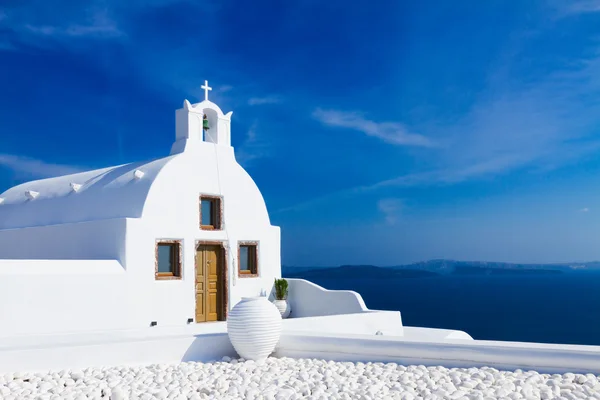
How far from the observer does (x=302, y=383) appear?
634 centimetres

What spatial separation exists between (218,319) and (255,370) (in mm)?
6243

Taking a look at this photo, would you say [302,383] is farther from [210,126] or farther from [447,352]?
[210,126]

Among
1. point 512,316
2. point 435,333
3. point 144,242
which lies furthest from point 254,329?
point 512,316

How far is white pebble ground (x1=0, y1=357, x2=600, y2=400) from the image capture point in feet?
19.1

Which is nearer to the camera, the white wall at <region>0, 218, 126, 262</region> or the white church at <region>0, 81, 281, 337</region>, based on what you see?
the white church at <region>0, 81, 281, 337</region>

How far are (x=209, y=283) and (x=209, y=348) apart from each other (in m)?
5.15

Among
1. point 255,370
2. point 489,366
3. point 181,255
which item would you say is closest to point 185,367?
point 255,370

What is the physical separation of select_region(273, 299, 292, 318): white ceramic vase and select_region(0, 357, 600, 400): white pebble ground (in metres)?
6.82

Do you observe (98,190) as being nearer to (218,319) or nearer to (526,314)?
(218,319)

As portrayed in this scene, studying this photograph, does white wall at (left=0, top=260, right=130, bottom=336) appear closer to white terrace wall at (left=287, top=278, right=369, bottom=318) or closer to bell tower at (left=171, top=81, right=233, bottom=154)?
bell tower at (left=171, top=81, right=233, bottom=154)

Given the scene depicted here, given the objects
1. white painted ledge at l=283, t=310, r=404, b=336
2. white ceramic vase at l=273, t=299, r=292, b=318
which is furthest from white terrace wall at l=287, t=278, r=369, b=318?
white painted ledge at l=283, t=310, r=404, b=336

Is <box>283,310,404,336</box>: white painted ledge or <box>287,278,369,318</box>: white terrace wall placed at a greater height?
<box>287,278,369,318</box>: white terrace wall

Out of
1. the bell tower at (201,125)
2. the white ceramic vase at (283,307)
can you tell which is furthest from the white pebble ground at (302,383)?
the bell tower at (201,125)

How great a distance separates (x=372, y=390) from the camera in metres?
6.00
